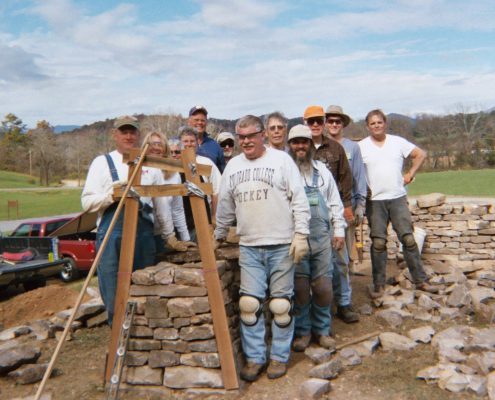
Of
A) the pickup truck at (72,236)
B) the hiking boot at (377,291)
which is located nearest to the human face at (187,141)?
the hiking boot at (377,291)

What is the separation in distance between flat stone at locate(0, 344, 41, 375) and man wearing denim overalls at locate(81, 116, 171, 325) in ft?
2.81

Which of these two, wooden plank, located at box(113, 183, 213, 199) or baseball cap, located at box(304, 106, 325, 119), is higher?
baseball cap, located at box(304, 106, 325, 119)

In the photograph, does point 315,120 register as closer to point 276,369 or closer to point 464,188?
point 276,369

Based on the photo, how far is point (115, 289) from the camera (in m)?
4.57

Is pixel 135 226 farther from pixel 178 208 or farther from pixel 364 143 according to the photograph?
pixel 364 143

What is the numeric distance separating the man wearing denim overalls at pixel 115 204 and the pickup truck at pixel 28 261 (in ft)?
18.6

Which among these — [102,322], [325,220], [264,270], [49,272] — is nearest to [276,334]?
[264,270]

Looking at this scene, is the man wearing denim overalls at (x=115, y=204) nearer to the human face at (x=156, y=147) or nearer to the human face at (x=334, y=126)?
the human face at (x=156, y=147)

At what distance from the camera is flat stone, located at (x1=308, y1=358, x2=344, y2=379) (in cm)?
427

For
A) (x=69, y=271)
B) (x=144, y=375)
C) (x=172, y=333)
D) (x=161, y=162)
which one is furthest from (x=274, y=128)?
(x=69, y=271)

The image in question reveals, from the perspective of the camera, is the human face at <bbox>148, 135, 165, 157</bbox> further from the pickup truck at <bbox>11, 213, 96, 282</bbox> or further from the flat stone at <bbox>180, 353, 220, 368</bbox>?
the pickup truck at <bbox>11, 213, 96, 282</bbox>

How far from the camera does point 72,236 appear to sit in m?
12.6

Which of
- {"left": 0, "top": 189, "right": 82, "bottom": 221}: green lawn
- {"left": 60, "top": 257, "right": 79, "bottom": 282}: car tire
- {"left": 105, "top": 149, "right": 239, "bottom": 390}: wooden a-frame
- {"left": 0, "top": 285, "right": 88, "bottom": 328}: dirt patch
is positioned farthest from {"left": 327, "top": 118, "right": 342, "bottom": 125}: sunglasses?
{"left": 0, "top": 189, "right": 82, "bottom": 221}: green lawn

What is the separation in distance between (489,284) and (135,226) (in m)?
5.27
